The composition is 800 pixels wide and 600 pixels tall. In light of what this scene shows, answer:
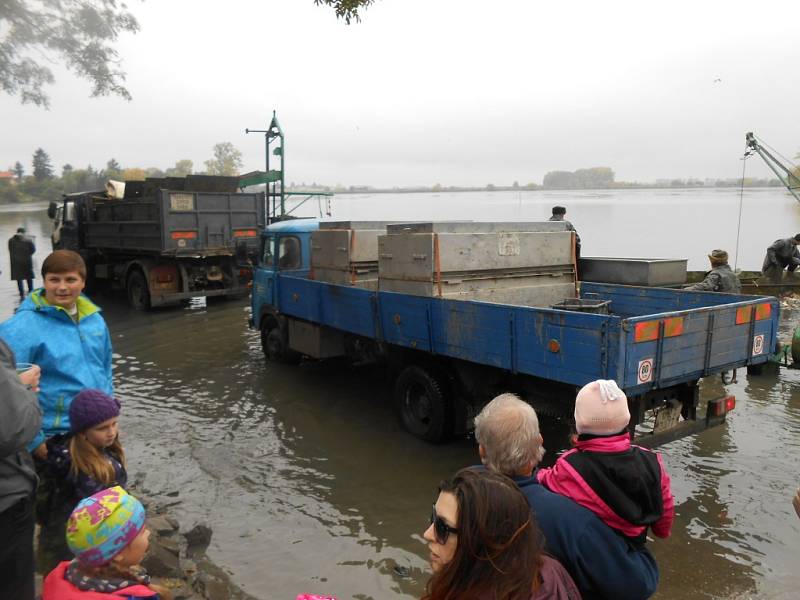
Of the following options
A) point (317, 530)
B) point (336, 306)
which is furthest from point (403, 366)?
point (317, 530)

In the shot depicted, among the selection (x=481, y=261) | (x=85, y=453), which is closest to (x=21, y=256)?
(x=481, y=261)

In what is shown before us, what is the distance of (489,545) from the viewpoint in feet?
4.74

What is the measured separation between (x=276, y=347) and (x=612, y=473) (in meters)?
7.38

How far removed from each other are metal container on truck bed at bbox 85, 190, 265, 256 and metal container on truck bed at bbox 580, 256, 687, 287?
6.95 meters

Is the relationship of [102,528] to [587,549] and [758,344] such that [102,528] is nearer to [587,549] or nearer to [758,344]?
[587,549]

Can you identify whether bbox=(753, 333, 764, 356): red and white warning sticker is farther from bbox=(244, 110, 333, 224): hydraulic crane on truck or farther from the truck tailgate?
bbox=(244, 110, 333, 224): hydraulic crane on truck

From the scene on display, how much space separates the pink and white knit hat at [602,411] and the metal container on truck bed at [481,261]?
12.1 ft

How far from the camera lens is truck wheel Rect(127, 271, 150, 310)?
13195mm

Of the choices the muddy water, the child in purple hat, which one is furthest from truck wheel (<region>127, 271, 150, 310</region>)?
the child in purple hat

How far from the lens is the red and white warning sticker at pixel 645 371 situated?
13.9ft

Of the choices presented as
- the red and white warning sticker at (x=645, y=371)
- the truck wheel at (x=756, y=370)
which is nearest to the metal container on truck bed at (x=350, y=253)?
the red and white warning sticker at (x=645, y=371)

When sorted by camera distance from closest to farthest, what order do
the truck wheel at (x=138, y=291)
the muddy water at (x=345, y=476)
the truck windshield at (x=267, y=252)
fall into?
1. the muddy water at (x=345, y=476)
2. the truck windshield at (x=267, y=252)
3. the truck wheel at (x=138, y=291)

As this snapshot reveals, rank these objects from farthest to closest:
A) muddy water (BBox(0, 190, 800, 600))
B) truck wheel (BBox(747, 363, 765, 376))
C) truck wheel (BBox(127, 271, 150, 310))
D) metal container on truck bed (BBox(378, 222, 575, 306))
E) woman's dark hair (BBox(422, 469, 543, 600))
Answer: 1. truck wheel (BBox(127, 271, 150, 310))
2. truck wheel (BBox(747, 363, 765, 376))
3. metal container on truck bed (BBox(378, 222, 575, 306))
4. muddy water (BBox(0, 190, 800, 600))
5. woman's dark hair (BBox(422, 469, 543, 600))

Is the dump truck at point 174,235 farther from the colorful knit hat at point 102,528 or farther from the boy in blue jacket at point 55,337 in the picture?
the colorful knit hat at point 102,528
